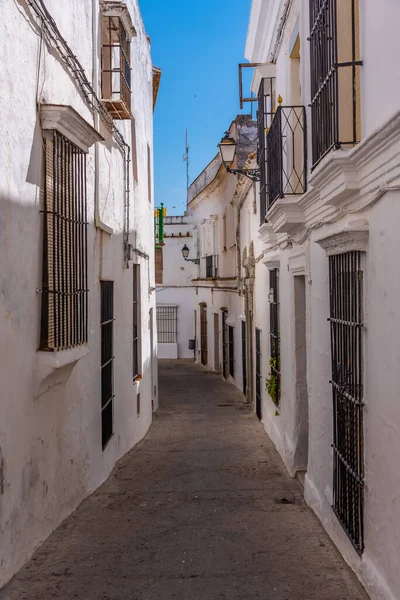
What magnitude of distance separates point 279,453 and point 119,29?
582cm

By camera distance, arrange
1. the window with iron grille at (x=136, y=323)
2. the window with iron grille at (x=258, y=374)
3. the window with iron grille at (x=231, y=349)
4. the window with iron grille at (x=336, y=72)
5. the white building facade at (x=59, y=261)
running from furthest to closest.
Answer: the window with iron grille at (x=231, y=349) < the window with iron grille at (x=258, y=374) < the window with iron grille at (x=136, y=323) < the window with iron grille at (x=336, y=72) < the white building facade at (x=59, y=261)

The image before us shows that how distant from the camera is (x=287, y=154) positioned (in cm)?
767

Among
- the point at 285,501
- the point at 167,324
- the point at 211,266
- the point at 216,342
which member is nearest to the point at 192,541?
the point at 285,501

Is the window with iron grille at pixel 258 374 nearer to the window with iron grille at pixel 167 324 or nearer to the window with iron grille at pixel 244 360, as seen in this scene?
the window with iron grille at pixel 244 360

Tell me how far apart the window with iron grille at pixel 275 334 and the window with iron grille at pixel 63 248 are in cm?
372

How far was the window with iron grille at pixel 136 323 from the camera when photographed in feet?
33.8

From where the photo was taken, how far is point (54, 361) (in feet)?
15.3

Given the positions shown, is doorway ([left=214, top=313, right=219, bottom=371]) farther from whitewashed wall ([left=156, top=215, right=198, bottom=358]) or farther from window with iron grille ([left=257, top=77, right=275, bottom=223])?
window with iron grille ([left=257, top=77, right=275, bottom=223])

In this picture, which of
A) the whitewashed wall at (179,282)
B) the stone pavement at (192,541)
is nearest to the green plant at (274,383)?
the stone pavement at (192,541)

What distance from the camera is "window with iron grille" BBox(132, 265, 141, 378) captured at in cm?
1030

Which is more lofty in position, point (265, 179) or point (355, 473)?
point (265, 179)

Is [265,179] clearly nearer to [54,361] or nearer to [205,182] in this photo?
[54,361]

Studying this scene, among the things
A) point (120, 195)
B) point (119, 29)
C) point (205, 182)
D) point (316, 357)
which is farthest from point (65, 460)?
point (205, 182)

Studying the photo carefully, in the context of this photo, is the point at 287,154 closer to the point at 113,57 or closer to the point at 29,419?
the point at 113,57
